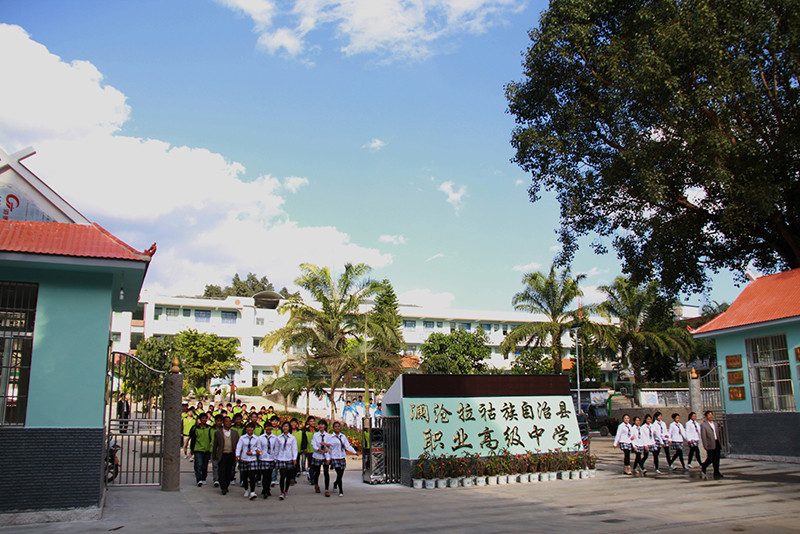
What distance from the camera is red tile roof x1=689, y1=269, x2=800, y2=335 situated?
16.5m

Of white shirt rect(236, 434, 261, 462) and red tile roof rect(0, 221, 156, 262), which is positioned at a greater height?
red tile roof rect(0, 221, 156, 262)

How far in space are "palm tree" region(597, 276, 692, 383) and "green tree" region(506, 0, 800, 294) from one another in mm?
17740

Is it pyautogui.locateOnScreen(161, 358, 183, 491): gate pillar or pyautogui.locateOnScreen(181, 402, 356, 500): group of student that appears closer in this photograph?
pyautogui.locateOnScreen(181, 402, 356, 500): group of student

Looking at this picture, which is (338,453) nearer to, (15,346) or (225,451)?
(225,451)

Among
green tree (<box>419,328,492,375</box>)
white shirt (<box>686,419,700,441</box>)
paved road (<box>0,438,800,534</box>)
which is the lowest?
paved road (<box>0,438,800,534</box>)

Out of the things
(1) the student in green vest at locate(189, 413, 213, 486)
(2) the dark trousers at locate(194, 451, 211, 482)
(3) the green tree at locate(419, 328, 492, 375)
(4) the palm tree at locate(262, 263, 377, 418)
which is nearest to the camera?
(1) the student in green vest at locate(189, 413, 213, 486)

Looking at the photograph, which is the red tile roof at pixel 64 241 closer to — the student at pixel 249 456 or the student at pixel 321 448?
the student at pixel 249 456

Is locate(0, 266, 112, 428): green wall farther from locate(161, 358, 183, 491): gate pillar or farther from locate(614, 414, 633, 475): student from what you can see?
locate(614, 414, 633, 475): student

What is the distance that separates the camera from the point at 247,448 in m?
11.5

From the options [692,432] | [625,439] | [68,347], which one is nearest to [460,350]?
[625,439]

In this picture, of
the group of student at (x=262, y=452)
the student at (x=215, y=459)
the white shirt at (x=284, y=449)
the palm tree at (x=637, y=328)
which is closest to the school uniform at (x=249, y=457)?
the group of student at (x=262, y=452)

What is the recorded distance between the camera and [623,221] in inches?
793

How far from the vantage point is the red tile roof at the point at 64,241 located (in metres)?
9.30

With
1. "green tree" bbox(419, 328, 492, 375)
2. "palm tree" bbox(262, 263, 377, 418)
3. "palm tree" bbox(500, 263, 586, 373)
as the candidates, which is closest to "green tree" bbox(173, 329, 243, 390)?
"palm tree" bbox(262, 263, 377, 418)
